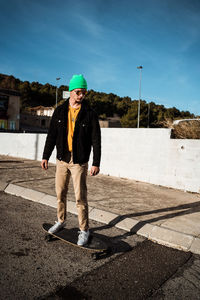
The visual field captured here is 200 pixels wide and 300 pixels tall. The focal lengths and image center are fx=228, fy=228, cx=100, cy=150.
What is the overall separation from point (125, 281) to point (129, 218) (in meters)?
1.62

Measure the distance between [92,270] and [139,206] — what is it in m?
2.33

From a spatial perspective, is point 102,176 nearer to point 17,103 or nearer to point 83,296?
point 83,296

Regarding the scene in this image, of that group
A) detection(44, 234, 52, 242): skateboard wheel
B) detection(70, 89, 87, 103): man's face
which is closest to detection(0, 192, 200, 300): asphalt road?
detection(44, 234, 52, 242): skateboard wheel

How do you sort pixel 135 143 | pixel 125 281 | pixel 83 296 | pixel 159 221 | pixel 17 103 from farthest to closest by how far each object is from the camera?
pixel 17 103 < pixel 135 143 < pixel 159 221 < pixel 125 281 < pixel 83 296

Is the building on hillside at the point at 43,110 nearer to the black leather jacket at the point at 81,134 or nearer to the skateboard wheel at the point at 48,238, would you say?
the black leather jacket at the point at 81,134

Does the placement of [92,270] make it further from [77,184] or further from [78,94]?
[78,94]

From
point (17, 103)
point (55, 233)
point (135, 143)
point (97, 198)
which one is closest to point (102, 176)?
point (135, 143)

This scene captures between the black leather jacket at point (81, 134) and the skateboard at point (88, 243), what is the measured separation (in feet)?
3.13

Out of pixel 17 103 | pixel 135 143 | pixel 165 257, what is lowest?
pixel 165 257

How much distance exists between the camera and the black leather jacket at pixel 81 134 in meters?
2.89

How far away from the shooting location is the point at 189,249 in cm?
292

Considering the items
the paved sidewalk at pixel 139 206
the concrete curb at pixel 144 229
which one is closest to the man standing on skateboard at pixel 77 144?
the concrete curb at pixel 144 229

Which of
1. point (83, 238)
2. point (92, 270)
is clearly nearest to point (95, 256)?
point (92, 270)

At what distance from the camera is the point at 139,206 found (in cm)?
452
